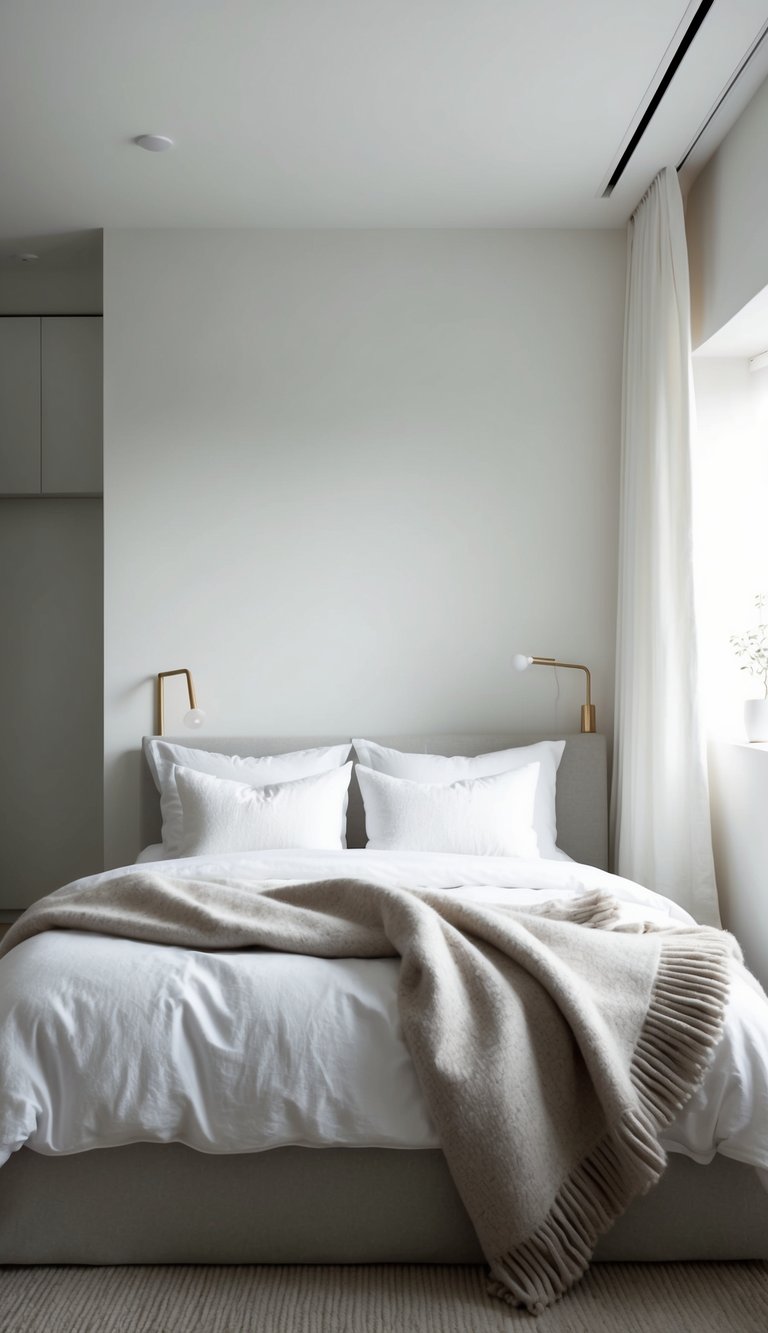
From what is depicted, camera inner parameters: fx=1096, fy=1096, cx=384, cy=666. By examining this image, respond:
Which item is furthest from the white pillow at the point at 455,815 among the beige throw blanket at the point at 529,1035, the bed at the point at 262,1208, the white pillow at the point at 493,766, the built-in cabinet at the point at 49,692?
the built-in cabinet at the point at 49,692

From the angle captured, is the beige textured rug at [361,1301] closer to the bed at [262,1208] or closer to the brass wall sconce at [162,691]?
the bed at [262,1208]

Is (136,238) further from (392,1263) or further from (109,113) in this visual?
(392,1263)

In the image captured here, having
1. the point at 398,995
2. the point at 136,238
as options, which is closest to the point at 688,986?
the point at 398,995

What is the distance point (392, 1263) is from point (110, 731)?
99.5 inches

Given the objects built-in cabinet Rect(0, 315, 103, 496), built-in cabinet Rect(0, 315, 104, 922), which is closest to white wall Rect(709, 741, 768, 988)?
built-in cabinet Rect(0, 315, 104, 922)

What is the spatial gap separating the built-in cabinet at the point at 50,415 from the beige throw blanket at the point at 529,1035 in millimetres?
2668

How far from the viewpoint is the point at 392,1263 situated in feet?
6.79

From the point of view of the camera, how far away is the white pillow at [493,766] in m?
3.82

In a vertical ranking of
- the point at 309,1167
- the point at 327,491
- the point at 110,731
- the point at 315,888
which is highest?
the point at 327,491

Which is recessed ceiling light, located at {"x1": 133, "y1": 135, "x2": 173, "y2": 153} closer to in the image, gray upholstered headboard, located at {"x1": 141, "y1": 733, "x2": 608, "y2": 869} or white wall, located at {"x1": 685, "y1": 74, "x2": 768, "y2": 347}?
white wall, located at {"x1": 685, "y1": 74, "x2": 768, "y2": 347}

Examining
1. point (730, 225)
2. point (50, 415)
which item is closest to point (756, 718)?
point (730, 225)

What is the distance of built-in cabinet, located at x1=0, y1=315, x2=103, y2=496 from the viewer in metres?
4.62

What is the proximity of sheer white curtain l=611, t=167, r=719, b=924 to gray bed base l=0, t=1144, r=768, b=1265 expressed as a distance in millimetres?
1613

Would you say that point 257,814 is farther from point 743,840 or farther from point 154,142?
point 154,142
